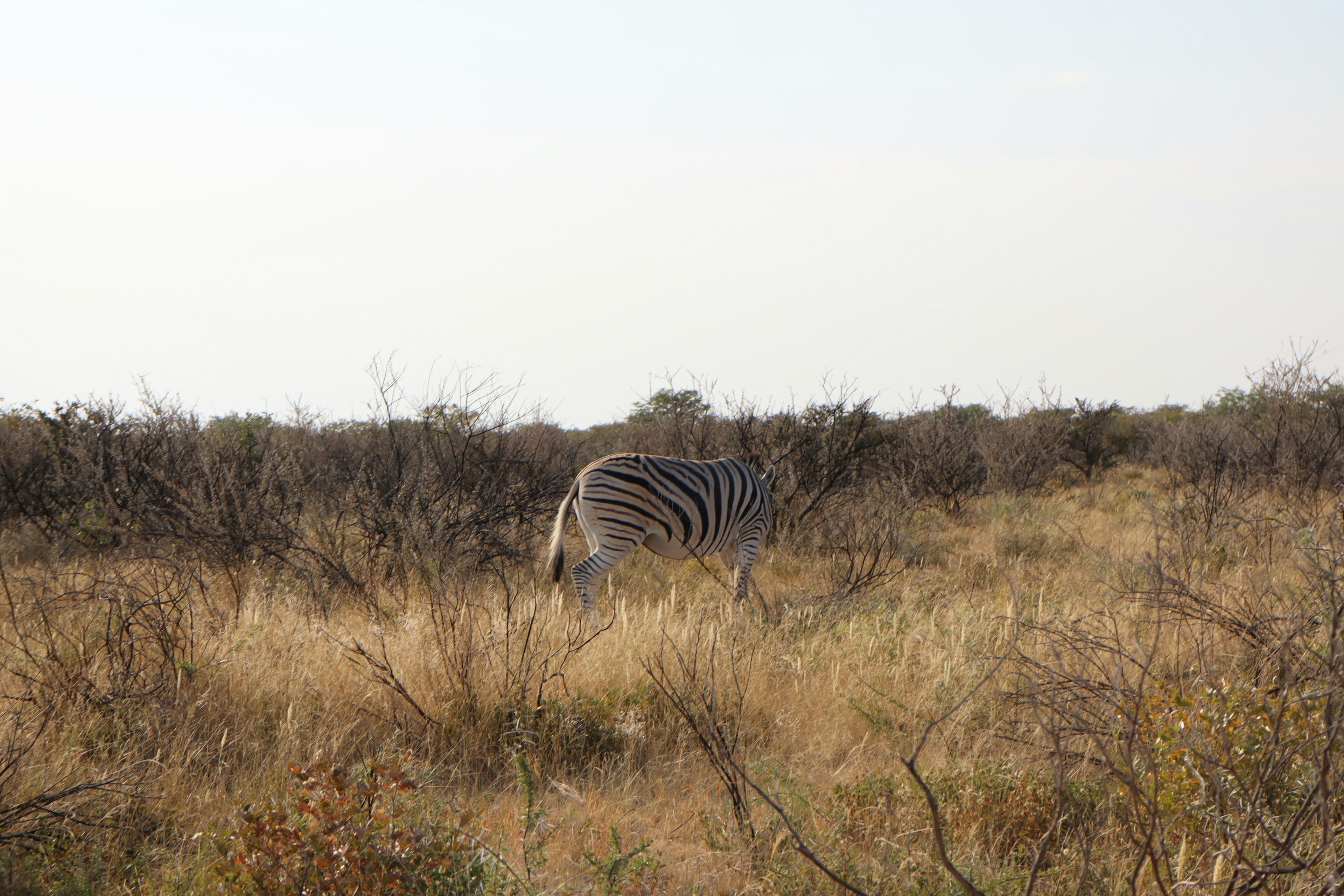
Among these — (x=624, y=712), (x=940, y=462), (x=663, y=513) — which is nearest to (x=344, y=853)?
(x=624, y=712)

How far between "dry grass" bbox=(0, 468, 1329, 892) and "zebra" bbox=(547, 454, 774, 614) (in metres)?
1.11

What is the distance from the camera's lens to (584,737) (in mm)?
4039

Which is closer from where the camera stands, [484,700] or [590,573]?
[484,700]

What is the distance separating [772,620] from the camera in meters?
6.04

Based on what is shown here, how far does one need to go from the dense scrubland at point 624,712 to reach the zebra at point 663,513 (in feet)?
1.14

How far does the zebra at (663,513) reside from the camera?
7148 millimetres

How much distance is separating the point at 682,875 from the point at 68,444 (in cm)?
909

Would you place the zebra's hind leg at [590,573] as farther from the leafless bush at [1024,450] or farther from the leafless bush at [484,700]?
the leafless bush at [1024,450]

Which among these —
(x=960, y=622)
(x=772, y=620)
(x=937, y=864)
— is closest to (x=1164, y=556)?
(x=960, y=622)

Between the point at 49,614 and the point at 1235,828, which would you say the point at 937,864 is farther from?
the point at 49,614

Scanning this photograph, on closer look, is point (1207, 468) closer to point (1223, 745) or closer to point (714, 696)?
point (1223, 745)

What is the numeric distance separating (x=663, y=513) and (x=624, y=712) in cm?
326

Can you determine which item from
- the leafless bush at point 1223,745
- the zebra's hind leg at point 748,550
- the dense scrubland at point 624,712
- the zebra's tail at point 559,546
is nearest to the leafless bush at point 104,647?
the dense scrubland at point 624,712

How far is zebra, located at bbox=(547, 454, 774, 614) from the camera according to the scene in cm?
715
